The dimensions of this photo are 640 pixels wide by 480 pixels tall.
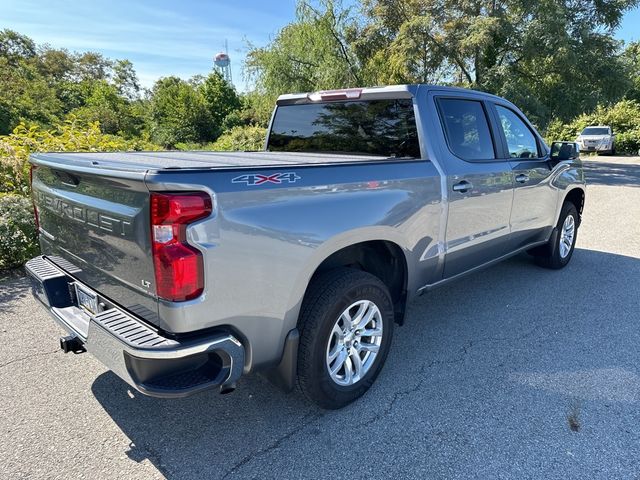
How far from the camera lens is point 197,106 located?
37812 millimetres

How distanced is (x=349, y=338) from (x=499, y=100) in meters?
2.82

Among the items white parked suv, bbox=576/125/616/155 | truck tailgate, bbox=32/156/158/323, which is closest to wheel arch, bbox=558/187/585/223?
truck tailgate, bbox=32/156/158/323

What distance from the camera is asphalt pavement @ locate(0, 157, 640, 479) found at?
89.3 inches

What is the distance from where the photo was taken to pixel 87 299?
8.23ft

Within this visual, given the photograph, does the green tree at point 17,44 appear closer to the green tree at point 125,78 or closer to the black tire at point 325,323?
the green tree at point 125,78

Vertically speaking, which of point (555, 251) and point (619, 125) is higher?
point (619, 125)

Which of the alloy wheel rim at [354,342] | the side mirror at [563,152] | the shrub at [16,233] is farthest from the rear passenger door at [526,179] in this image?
Answer: the shrub at [16,233]

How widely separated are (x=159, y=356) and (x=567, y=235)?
17.0 ft

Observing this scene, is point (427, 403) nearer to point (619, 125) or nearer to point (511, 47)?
point (511, 47)

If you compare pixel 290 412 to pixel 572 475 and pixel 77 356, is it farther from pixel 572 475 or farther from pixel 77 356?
pixel 77 356

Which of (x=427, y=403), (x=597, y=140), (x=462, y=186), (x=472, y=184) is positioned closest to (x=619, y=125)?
(x=597, y=140)

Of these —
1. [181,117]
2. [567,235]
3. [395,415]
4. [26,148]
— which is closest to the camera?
[395,415]

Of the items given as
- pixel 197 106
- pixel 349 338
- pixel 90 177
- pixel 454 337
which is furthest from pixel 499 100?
pixel 197 106

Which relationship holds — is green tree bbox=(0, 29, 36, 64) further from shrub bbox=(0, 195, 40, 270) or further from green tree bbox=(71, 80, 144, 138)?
shrub bbox=(0, 195, 40, 270)
